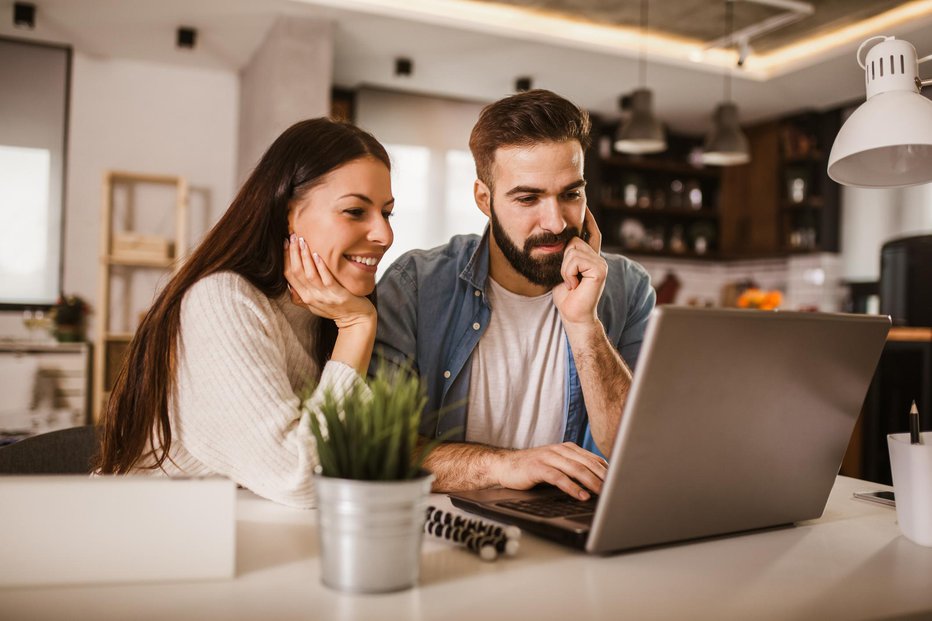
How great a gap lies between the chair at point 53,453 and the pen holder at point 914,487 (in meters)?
1.26

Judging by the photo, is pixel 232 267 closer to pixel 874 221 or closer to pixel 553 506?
pixel 553 506

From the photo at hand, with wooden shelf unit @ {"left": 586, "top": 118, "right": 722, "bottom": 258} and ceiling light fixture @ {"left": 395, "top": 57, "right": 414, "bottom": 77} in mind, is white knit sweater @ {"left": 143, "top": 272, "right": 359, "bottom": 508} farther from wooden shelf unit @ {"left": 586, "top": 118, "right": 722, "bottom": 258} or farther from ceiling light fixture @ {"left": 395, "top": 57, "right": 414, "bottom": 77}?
wooden shelf unit @ {"left": 586, "top": 118, "right": 722, "bottom": 258}

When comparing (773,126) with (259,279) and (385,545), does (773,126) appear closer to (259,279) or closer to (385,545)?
(259,279)

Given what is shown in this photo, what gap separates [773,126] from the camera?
20.1ft

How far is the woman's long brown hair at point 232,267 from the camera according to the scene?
3.89ft

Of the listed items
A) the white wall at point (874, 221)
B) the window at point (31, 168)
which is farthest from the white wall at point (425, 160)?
the white wall at point (874, 221)

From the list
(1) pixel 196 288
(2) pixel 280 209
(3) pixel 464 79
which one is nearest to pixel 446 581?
(1) pixel 196 288

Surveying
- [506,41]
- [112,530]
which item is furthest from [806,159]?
[112,530]

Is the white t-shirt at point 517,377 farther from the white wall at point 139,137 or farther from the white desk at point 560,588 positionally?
the white wall at point 139,137

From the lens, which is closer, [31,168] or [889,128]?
[889,128]

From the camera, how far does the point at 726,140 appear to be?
454cm

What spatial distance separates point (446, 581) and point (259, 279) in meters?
0.72

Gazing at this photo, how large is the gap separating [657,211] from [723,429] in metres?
5.78

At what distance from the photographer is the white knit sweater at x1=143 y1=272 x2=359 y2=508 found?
1.04 meters
